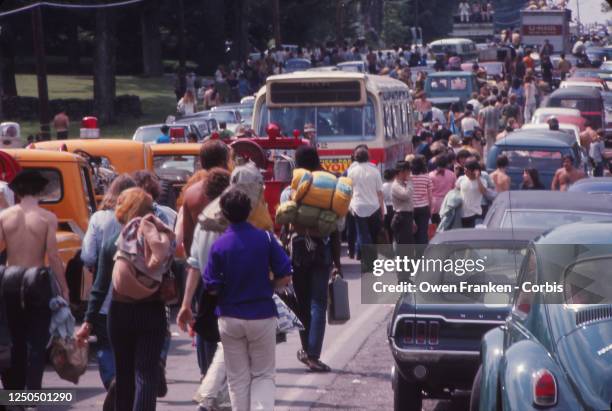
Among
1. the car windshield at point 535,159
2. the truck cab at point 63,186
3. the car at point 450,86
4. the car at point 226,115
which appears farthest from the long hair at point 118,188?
the car at point 450,86

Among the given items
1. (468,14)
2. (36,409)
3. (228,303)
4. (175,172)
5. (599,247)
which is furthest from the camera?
(468,14)

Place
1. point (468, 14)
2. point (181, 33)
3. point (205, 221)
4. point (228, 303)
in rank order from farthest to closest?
point (468, 14) < point (181, 33) < point (205, 221) < point (228, 303)

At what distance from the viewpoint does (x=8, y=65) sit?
55844 mm

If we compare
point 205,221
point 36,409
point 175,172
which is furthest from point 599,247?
point 175,172

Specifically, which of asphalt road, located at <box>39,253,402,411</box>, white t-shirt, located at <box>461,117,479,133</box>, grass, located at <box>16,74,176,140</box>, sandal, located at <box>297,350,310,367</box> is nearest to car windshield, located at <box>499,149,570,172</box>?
asphalt road, located at <box>39,253,402,411</box>

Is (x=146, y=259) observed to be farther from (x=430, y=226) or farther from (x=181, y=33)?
(x=181, y=33)

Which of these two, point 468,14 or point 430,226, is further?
point 468,14

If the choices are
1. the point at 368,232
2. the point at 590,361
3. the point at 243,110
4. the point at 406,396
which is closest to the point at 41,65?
the point at 243,110

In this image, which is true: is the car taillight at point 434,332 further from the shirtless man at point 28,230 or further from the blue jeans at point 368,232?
the blue jeans at point 368,232

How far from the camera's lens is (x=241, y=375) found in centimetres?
866

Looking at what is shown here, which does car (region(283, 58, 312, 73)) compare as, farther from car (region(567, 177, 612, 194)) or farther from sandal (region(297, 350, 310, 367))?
sandal (region(297, 350, 310, 367))

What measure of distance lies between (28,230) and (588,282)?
4429mm

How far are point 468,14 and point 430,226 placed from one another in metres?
81.4

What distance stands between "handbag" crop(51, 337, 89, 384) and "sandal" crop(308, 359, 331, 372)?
272 cm
